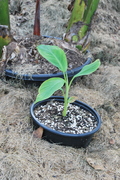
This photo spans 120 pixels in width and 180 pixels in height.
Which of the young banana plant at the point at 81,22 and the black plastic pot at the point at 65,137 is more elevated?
the young banana plant at the point at 81,22

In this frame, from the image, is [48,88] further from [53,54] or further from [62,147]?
[62,147]

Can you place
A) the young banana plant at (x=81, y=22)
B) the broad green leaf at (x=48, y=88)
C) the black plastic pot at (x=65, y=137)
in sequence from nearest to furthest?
the broad green leaf at (x=48, y=88) → the black plastic pot at (x=65, y=137) → the young banana plant at (x=81, y=22)

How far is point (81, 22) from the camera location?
6.55 ft

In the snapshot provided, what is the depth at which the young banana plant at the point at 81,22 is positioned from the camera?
6.38ft

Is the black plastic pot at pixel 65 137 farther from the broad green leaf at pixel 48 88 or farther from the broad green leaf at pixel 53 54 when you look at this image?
the broad green leaf at pixel 53 54

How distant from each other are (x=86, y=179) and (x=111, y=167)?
19 cm

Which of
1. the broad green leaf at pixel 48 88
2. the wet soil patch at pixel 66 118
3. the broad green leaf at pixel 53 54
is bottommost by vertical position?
the wet soil patch at pixel 66 118

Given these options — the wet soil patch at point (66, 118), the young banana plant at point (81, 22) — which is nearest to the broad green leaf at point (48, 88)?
the wet soil patch at point (66, 118)

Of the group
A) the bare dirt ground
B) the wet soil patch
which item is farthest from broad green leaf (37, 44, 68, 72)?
the bare dirt ground

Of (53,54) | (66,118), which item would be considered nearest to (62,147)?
(66,118)

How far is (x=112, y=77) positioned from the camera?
6.66 ft

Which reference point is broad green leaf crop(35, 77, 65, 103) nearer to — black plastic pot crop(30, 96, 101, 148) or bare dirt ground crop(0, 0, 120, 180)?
black plastic pot crop(30, 96, 101, 148)

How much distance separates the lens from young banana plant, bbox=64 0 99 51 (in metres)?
1.95

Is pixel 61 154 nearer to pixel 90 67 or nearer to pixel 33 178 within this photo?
pixel 33 178
